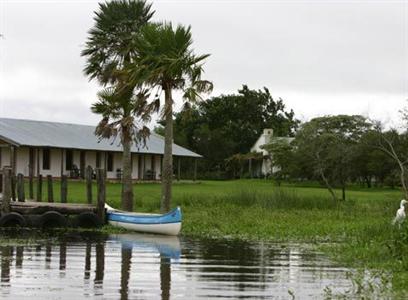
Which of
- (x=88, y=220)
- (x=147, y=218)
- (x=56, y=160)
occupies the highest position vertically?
(x=56, y=160)

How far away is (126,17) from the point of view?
3319 centimetres

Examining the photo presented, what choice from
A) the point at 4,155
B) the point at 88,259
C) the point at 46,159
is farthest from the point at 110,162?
the point at 88,259

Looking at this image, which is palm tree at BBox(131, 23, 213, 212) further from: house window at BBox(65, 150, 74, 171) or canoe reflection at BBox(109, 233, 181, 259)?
house window at BBox(65, 150, 74, 171)

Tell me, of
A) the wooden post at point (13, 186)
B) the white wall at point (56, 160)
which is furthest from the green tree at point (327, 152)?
the wooden post at point (13, 186)

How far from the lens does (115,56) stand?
33.5m

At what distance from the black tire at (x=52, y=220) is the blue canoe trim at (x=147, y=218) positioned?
1.70 metres

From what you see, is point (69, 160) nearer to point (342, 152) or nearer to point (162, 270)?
point (342, 152)

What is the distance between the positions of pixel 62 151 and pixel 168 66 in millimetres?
33069

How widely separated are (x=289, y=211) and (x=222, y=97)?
67230 mm

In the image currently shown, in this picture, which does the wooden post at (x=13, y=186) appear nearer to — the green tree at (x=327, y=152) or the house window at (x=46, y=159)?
the green tree at (x=327, y=152)

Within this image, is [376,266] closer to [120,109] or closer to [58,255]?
[58,255]

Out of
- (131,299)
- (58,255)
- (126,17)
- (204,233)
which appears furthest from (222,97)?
(131,299)

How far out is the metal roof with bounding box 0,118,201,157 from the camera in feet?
178

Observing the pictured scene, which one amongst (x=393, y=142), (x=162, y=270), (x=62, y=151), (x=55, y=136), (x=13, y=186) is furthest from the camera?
(x=55, y=136)
